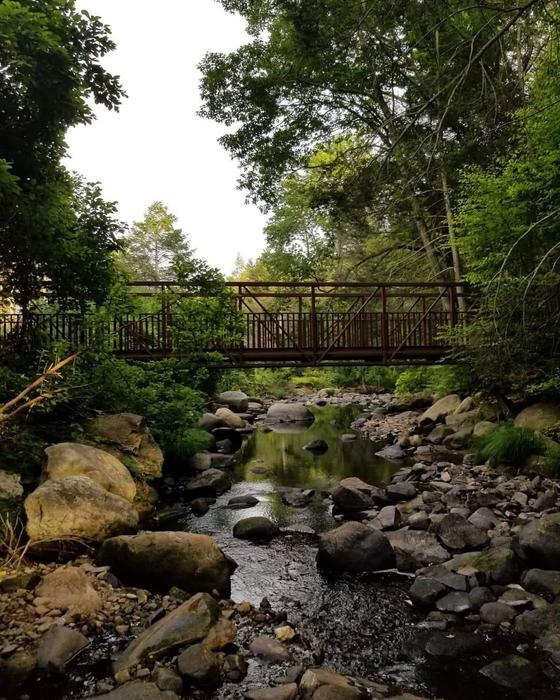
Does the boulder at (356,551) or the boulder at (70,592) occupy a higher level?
the boulder at (70,592)

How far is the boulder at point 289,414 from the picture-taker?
15.4 m

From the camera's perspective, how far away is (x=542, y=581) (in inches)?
149

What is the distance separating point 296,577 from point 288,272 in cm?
1612

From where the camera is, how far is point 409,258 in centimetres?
1417

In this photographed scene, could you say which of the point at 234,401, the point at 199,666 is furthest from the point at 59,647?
the point at 234,401

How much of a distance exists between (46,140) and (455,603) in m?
7.27

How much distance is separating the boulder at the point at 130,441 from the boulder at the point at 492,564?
3.92 metres

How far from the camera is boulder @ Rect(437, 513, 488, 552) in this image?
4676mm

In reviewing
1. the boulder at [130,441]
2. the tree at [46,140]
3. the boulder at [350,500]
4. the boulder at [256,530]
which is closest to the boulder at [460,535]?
the boulder at [350,500]

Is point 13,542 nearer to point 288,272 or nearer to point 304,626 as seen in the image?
point 304,626

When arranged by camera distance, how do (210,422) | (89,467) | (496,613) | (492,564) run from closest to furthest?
(496,613), (492,564), (89,467), (210,422)

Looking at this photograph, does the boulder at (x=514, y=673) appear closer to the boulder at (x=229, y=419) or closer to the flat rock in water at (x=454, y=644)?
the flat rock in water at (x=454, y=644)

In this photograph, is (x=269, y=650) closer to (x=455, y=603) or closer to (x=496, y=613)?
(x=455, y=603)

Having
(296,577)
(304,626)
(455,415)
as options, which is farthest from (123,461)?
(455,415)
